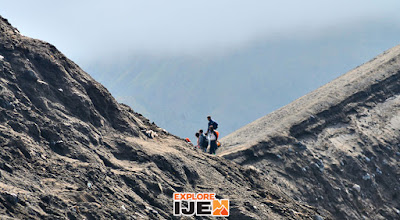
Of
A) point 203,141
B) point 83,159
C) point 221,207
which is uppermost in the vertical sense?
point 203,141

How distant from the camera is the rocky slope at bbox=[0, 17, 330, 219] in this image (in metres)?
17.1

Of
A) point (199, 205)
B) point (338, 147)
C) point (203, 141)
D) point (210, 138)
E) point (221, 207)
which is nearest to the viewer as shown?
point (199, 205)

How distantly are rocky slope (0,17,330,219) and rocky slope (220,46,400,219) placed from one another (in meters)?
5.35

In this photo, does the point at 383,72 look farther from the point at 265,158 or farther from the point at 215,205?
the point at 215,205

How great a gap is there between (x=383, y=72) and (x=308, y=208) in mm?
18573

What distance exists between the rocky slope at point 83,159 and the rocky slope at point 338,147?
5351 mm

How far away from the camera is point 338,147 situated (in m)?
34.5

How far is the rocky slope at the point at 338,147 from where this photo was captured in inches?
1225

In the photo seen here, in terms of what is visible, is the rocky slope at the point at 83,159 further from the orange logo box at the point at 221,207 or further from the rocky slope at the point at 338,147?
the rocky slope at the point at 338,147

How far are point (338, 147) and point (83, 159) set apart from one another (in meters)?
18.2

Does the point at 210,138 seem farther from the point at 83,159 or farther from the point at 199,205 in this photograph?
the point at 83,159

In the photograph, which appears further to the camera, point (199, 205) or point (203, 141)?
point (203, 141)

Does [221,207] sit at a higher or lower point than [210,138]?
lower

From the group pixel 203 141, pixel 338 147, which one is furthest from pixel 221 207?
pixel 338 147
